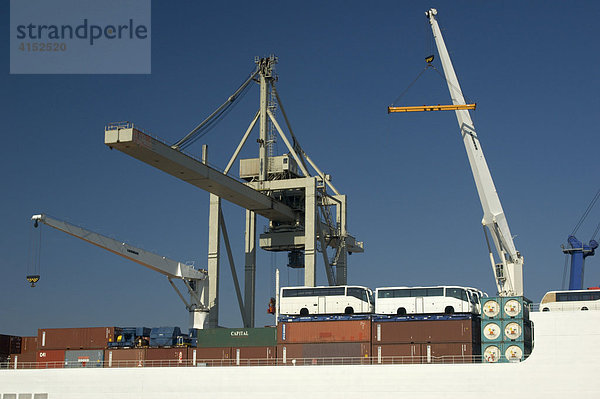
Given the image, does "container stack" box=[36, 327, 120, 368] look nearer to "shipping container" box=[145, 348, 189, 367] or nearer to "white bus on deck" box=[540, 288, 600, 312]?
"shipping container" box=[145, 348, 189, 367]

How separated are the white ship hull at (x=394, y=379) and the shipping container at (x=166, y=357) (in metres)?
1.29

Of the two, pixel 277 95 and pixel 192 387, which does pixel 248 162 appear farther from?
pixel 192 387

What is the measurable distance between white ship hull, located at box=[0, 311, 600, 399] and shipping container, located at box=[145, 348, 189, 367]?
50.8 inches

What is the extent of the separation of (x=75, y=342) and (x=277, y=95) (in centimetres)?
2047

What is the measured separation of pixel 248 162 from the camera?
48.3m

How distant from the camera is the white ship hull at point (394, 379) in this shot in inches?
1179

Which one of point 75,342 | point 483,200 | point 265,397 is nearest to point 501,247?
point 483,200

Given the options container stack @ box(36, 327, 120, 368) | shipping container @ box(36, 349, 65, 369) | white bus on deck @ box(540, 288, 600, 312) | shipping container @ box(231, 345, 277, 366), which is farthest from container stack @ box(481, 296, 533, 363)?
shipping container @ box(36, 349, 65, 369)

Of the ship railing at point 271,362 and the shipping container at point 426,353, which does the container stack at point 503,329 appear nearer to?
the ship railing at point 271,362

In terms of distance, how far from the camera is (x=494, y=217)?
123 ft

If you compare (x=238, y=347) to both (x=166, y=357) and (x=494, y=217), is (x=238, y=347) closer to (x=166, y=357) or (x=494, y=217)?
(x=166, y=357)

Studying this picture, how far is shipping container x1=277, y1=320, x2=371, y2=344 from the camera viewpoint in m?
33.6

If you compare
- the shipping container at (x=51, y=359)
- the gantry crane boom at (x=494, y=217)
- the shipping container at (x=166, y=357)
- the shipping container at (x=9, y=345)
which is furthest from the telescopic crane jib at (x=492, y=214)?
the shipping container at (x=9, y=345)

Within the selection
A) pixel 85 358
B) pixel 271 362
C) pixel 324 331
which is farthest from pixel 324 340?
pixel 85 358
